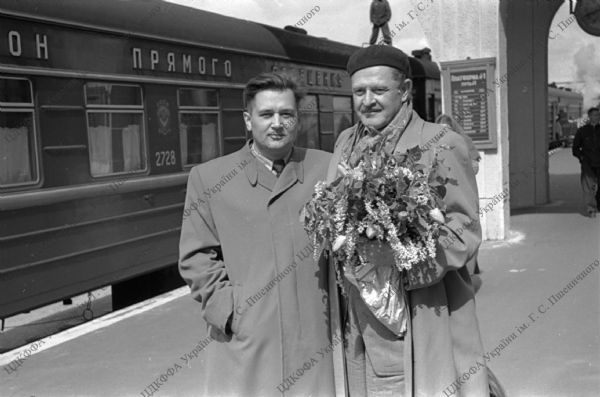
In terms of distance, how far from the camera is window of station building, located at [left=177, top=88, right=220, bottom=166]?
794cm

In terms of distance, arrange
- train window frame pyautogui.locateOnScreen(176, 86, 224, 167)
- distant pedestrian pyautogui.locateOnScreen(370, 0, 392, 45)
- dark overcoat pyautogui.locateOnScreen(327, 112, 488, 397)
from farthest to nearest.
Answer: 1. distant pedestrian pyautogui.locateOnScreen(370, 0, 392, 45)
2. train window frame pyautogui.locateOnScreen(176, 86, 224, 167)
3. dark overcoat pyautogui.locateOnScreen(327, 112, 488, 397)

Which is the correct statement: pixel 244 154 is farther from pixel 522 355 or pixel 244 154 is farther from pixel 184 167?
pixel 184 167

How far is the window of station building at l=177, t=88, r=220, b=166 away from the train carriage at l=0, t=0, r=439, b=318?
2 centimetres

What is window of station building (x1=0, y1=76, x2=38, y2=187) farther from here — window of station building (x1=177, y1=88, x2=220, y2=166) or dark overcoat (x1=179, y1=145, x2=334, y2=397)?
dark overcoat (x1=179, y1=145, x2=334, y2=397)

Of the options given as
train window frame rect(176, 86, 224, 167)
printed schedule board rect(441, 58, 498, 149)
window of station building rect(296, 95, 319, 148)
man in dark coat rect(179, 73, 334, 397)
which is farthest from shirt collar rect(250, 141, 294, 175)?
window of station building rect(296, 95, 319, 148)

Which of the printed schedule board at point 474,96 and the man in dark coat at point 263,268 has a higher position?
the printed schedule board at point 474,96

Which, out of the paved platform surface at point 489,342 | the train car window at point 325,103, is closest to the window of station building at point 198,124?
the paved platform surface at point 489,342

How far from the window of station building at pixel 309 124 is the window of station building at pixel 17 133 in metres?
4.80

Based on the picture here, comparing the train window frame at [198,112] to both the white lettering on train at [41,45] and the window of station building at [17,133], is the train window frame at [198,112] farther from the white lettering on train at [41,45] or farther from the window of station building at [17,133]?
the window of station building at [17,133]

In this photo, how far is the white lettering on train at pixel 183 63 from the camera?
7266 mm

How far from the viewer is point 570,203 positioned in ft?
38.5

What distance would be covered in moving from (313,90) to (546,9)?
394 centimetres

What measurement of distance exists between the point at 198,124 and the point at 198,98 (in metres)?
0.30

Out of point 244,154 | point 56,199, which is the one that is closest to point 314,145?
point 56,199
